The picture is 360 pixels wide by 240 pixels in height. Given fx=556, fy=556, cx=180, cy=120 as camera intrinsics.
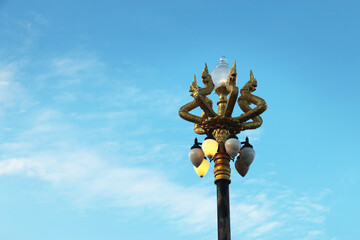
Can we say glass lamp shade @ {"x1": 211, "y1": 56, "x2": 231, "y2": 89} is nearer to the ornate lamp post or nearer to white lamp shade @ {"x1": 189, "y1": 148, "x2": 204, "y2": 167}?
the ornate lamp post

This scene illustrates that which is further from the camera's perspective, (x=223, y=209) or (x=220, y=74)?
(x=220, y=74)

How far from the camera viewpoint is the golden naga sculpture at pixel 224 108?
1275cm

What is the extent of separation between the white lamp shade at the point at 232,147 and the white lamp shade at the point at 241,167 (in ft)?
1.85

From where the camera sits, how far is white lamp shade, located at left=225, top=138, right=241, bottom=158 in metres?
12.0

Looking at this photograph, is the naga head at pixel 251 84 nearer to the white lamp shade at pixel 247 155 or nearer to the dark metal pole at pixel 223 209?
the white lamp shade at pixel 247 155

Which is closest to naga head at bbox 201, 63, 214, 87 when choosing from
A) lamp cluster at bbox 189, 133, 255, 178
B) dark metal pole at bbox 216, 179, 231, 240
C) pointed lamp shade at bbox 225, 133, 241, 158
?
lamp cluster at bbox 189, 133, 255, 178

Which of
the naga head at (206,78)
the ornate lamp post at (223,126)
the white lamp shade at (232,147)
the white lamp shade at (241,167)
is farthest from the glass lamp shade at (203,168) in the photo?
the naga head at (206,78)

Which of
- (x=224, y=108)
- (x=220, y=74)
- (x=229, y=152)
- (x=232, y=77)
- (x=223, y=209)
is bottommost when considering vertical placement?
(x=223, y=209)

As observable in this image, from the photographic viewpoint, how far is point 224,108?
13.8 meters

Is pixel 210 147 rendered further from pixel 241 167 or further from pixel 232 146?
pixel 241 167

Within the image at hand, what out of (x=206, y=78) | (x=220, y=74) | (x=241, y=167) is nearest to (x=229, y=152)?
(x=241, y=167)

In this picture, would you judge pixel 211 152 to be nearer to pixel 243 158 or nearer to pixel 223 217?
pixel 243 158

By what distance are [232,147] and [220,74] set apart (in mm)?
2803

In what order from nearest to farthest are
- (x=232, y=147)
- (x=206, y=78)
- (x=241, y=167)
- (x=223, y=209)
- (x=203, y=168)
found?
(x=223, y=209) → (x=232, y=147) → (x=241, y=167) → (x=203, y=168) → (x=206, y=78)
